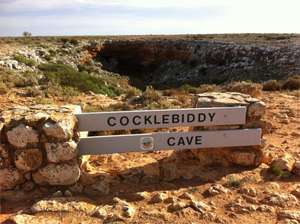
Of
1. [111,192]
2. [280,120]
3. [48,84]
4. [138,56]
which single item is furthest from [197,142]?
[138,56]

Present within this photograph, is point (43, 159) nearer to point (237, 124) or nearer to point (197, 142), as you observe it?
point (197, 142)

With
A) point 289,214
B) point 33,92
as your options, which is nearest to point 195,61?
point 33,92

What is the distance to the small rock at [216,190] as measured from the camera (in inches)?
222

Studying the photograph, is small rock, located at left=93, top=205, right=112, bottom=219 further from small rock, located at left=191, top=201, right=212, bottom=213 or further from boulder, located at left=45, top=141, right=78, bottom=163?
small rock, located at left=191, top=201, right=212, bottom=213

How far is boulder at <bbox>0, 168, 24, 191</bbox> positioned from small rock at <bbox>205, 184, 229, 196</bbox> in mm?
2607

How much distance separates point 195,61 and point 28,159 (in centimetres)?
2752

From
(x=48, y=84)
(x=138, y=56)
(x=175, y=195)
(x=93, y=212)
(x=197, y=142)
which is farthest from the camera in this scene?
(x=138, y=56)

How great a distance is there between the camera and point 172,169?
20.9ft

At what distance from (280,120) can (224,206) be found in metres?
5.07

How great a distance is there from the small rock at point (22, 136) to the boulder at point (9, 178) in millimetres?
369

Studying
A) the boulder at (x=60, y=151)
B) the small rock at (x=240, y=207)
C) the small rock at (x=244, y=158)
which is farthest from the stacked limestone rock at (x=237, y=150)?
the boulder at (x=60, y=151)

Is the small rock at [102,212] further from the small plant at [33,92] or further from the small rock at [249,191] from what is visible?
the small plant at [33,92]

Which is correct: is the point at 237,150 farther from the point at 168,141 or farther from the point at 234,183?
the point at 168,141

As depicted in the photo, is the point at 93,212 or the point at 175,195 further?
the point at 175,195
